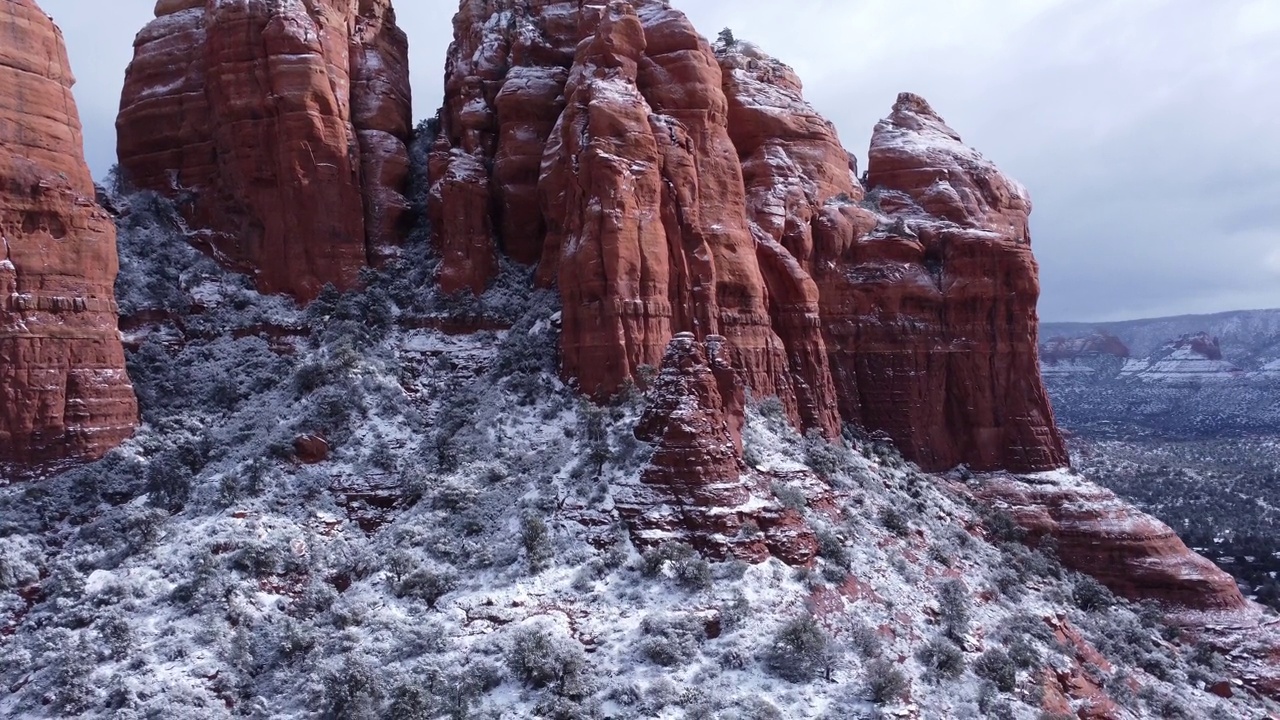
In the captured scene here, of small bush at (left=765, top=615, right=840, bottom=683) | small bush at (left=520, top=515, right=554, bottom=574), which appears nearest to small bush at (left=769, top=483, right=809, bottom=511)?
small bush at (left=765, top=615, right=840, bottom=683)

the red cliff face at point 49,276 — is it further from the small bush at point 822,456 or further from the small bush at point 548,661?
the small bush at point 822,456

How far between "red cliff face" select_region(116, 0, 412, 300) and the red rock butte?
11.3 feet

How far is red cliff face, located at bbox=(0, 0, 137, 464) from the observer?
2816 cm

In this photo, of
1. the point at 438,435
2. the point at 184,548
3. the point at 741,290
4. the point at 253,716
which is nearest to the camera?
the point at 253,716

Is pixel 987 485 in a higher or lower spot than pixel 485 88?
lower

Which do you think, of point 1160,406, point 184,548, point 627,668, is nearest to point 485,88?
point 184,548

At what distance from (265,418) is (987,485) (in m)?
32.4

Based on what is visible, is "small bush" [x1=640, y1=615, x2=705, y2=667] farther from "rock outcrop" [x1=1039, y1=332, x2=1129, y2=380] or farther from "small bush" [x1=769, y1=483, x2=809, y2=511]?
"rock outcrop" [x1=1039, y1=332, x2=1129, y2=380]

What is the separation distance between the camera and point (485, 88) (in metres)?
41.4

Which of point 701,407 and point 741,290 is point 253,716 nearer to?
point 701,407

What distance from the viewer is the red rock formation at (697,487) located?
2708 centimetres

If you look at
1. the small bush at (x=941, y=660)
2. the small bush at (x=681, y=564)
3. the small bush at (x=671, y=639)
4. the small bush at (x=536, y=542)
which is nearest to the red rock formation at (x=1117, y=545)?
the small bush at (x=941, y=660)

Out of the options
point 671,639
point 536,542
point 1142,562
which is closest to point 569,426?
point 536,542

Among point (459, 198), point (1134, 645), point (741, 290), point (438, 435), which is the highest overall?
point (459, 198)
